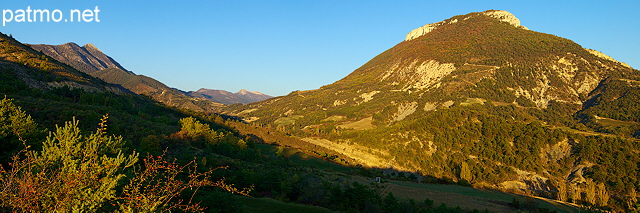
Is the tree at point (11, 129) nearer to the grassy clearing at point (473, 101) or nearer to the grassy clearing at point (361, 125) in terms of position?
the grassy clearing at point (361, 125)

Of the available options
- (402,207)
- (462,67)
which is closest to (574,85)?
(462,67)

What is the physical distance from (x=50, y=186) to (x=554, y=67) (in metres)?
193

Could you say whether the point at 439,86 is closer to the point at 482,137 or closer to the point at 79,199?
the point at 482,137

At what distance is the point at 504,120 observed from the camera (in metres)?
110

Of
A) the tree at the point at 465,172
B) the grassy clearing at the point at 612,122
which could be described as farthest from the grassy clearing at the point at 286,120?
the grassy clearing at the point at 612,122

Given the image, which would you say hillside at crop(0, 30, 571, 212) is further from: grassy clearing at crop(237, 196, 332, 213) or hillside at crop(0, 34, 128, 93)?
hillside at crop(0, 34, 128, 93)

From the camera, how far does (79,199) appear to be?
912 centimetres

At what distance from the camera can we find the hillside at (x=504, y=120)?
3223 inches

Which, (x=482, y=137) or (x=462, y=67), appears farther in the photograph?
(x=462, y=67)

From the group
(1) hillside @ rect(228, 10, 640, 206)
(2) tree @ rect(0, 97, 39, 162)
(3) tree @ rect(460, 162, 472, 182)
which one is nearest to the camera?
(2) tree @ rect(0, 97, 39, 162)

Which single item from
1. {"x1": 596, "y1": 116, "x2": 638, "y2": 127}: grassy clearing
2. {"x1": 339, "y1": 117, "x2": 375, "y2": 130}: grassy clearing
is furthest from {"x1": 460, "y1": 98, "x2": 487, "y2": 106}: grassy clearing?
{"x1": 339, "y1": 117, "x2": 375, "y2": 130}: grassy clearing

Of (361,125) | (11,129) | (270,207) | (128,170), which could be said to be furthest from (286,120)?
(128,170)

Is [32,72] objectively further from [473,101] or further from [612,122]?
[612,122]

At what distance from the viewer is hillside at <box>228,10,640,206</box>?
269 feet
